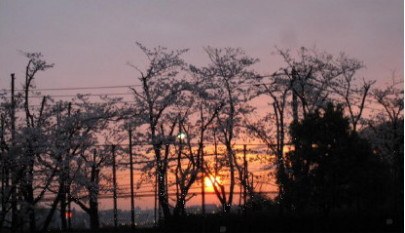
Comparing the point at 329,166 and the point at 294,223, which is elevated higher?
the point at 329,166

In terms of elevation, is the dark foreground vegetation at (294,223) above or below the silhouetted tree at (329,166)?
below

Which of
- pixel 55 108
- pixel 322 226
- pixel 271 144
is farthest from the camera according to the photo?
pixel 271 144

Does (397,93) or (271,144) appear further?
(397,93)

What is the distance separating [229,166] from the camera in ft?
108

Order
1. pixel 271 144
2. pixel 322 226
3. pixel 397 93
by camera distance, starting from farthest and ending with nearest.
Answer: pixel 397 93, pixel 271 144, pixel 322 226

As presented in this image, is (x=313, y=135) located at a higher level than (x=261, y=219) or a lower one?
higher

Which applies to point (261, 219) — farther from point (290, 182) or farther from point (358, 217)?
point (358, 217)

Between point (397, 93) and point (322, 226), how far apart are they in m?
14.5

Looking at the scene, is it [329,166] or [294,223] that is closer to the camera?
[329,166]

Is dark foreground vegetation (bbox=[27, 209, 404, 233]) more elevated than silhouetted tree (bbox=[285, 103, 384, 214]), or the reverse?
silhouetted tree (bbox=[285, 103, 384, 214])

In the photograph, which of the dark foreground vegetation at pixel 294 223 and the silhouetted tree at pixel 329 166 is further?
the dark foreground vegetation at pixel 294 223

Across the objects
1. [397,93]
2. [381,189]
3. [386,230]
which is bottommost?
[386,230]

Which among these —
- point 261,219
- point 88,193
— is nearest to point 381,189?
point 261,219

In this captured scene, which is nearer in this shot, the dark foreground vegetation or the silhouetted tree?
the silhouetted tree
